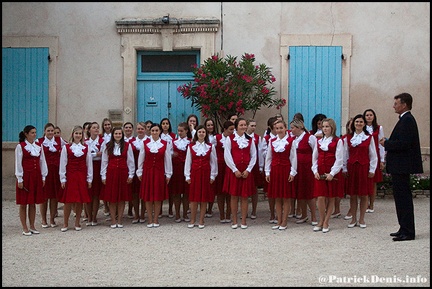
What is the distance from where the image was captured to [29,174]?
26.0 ft

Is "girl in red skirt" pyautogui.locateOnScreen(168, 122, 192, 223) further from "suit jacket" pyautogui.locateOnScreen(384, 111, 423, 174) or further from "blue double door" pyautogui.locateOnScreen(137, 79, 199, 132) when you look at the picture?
"blue double door" pyautogui.locateOnScreen(137, 79, 199, 132)

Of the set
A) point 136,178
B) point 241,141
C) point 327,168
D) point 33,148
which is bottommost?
point 136,178

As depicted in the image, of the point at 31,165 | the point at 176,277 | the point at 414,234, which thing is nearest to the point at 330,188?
the point at 414,234

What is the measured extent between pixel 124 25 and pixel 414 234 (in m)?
7.32

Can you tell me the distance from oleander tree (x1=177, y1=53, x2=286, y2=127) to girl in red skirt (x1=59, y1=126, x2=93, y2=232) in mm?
3343

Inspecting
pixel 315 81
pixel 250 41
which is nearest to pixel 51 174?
pixel 250 41

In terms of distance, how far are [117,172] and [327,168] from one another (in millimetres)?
2917

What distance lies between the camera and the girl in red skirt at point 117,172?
8.43 metres

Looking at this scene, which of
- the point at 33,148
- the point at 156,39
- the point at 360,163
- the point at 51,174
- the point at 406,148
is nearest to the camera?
the point at 406,148

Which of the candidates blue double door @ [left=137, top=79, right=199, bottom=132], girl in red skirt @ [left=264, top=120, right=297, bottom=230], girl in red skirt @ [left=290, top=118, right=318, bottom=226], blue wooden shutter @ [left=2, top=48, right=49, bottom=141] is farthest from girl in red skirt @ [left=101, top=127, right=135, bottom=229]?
blue wooden shutter @ [left=2, top=48, right=49, bottom=141]

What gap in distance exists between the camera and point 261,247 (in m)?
6.95

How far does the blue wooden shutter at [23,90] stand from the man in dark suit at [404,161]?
7.63 meters

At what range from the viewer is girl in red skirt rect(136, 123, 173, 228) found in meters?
8.41

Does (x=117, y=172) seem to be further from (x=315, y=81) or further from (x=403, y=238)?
(x=315, y=81)
